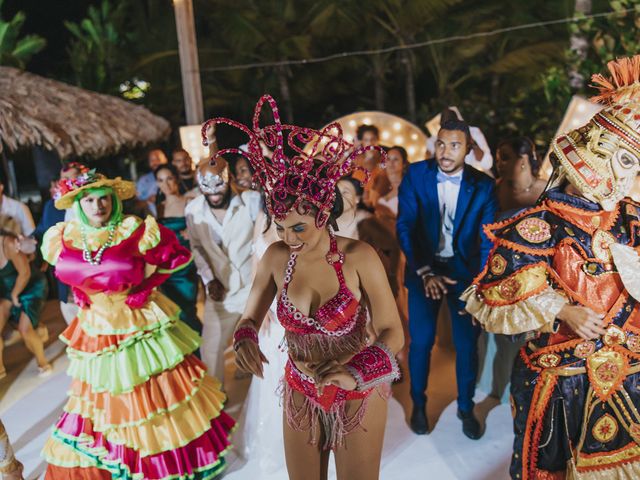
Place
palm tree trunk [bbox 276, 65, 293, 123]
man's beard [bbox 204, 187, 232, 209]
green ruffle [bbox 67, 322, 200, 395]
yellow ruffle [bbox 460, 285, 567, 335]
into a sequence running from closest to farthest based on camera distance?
1. yellow ruffle [bbox 460, 285, 567, 335]
2. green ruffle [bbox 67, 322, 200, 395]
3. man's beard [bbox 204, 187, 232, 209]
4. palm tree trunk [bbox 276, 65, 293, 123]

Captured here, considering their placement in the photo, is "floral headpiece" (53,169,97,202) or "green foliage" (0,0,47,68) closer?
"floral headpiece" (53,169,97,202)

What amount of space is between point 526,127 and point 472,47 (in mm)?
3441

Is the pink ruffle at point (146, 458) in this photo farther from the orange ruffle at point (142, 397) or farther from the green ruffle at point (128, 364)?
the green ruffle at point (128, 364)

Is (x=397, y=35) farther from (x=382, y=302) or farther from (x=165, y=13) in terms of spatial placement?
(x=382, y=302)

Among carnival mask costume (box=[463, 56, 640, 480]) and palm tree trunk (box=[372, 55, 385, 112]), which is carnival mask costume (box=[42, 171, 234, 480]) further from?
palm tree trunk (box=[372, 55, 385, 112])

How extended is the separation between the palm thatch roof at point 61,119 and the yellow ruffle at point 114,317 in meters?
4.63

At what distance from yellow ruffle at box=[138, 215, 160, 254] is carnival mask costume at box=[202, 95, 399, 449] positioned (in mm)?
1210

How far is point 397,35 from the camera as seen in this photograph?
14492mm

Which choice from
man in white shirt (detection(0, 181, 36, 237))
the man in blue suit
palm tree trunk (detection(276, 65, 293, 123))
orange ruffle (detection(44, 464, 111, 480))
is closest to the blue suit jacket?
the man in blue suit

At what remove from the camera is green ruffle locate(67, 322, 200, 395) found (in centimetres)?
313

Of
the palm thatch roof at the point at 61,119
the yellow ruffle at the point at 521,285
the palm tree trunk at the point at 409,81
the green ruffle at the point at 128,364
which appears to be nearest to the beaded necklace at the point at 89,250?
Answer: the green ruffle at the point at 128,364

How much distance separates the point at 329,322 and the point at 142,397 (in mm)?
1463

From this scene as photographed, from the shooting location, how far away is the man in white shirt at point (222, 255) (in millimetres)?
4180

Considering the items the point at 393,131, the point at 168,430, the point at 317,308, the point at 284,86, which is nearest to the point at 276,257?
the point at 317,308
